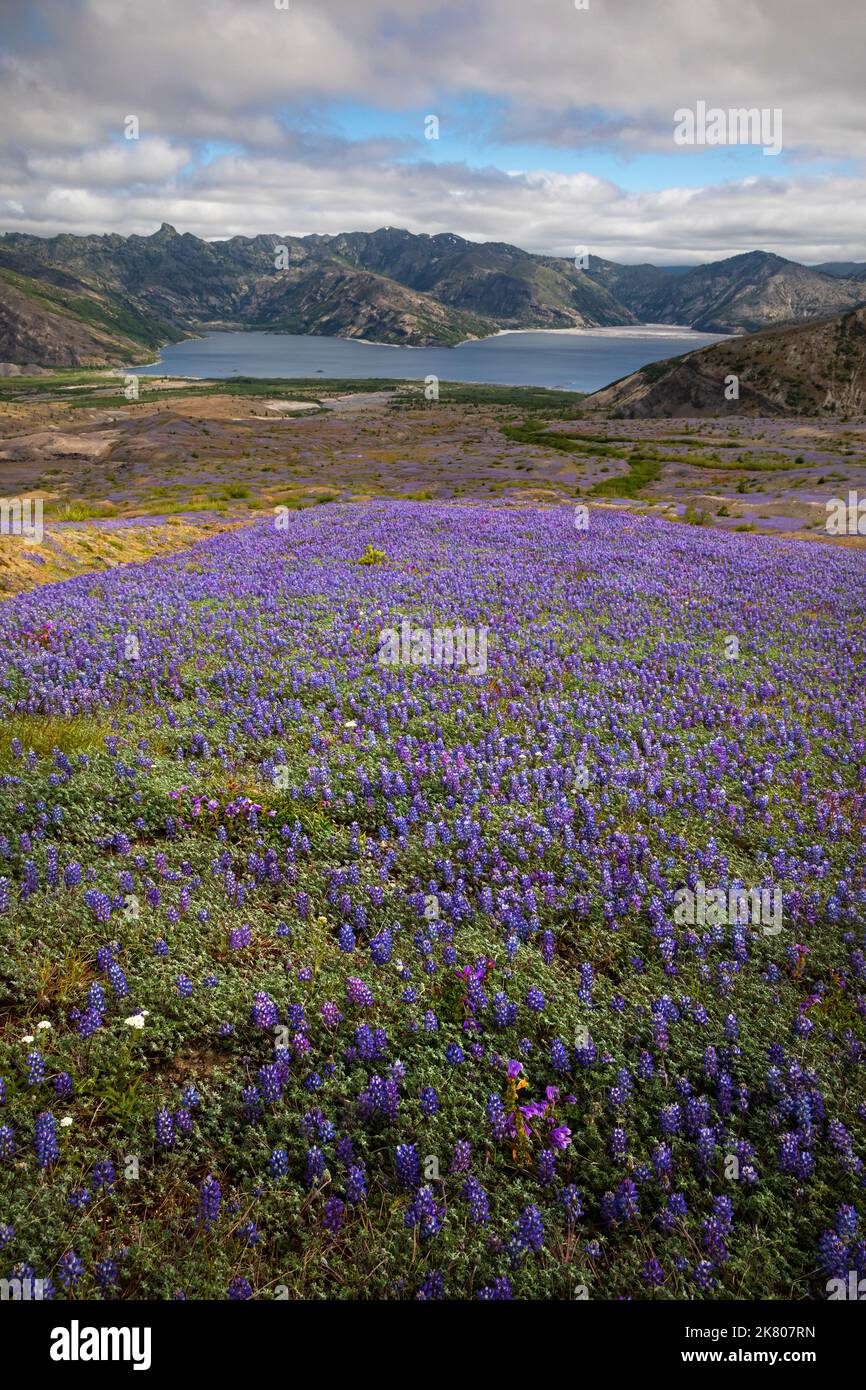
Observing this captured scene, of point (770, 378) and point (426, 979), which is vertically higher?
point (770, 378)

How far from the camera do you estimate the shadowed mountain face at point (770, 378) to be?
143500mm

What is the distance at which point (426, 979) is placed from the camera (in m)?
5.20

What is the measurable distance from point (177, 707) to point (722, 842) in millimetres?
7216

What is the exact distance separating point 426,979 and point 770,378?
596ft

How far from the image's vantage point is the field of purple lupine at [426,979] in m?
3.60

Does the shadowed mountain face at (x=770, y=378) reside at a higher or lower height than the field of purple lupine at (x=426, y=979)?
higher

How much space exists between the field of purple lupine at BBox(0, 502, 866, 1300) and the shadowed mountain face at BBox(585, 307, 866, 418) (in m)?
150

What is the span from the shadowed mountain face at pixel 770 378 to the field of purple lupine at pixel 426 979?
491ft

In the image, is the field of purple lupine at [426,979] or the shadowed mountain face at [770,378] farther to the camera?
the shadowed mountain face at [770,378]

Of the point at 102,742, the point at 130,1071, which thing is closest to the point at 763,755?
the point at 130,1071

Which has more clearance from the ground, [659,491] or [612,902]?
[659,491]

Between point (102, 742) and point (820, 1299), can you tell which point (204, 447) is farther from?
point (820, 1299)

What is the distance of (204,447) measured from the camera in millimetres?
96562

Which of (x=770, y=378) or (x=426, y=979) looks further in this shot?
(x=770, y=378)
